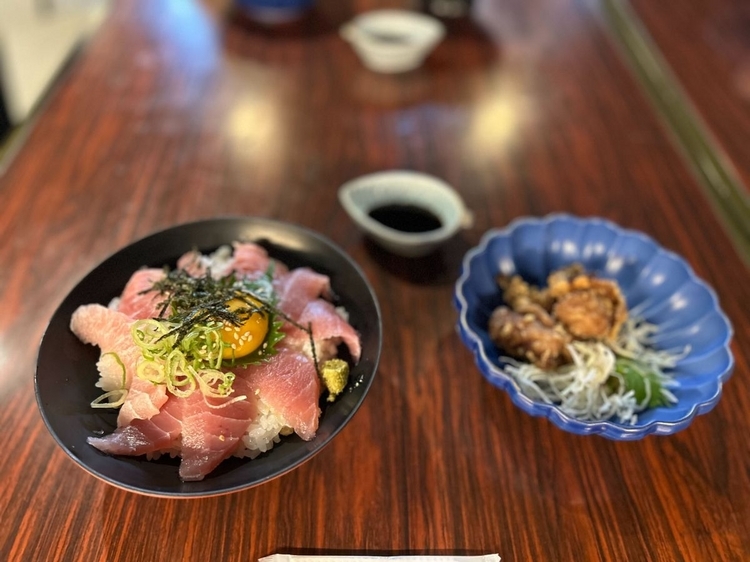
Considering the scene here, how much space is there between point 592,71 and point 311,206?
5.87ft

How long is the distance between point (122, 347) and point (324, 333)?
464 millimetres

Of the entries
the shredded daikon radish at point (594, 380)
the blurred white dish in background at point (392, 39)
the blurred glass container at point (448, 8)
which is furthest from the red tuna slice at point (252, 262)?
the blurred glass container at point (448, 8)

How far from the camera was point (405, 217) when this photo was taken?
189 centimetres

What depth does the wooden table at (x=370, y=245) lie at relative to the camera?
1.28 metres

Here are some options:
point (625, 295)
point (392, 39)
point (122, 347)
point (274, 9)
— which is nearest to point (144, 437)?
point (122, 347)

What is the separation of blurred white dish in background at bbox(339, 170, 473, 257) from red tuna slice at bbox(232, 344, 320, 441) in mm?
592

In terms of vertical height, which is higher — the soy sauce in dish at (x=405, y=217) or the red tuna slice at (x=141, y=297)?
the red tuna slice at (x=141, y=297)

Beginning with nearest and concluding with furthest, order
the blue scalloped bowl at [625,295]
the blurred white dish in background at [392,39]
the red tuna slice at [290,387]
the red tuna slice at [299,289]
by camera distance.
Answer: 1. the red tuna slice at [290,387]
2. the blue scalloped bowl at [625,295]
3. the red tuna slice at [299,289]
4. the blurred white dish in background at [392,39]

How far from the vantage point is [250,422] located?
4.13 ft

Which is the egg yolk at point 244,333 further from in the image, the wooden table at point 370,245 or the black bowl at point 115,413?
the wooden table at point 370,245

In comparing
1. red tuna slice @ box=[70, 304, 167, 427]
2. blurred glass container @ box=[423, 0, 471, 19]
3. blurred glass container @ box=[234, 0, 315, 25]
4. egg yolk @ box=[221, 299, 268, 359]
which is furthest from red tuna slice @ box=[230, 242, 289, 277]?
blurred glass container @ box=[423, 0, 471, 19]

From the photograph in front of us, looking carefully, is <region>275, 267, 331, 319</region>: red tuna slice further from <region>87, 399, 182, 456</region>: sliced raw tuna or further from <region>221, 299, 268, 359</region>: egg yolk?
<region>87, 399, 182, 456</region>: sliced raw tuna

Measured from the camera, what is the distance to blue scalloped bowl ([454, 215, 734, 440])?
134 centimetres

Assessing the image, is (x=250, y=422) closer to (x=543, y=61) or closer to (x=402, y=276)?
(x=402, y=276)
